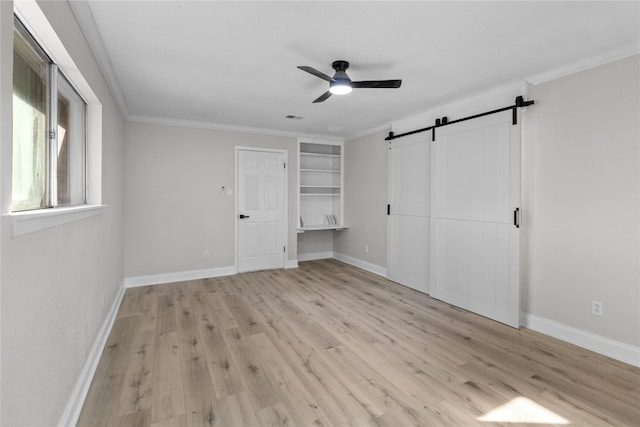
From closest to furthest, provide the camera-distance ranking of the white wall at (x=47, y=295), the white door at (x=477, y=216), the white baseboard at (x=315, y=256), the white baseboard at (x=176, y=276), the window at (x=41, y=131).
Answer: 1. the white wall at (x=47, y=295)
2. the window at (x=41, y=131)
3. the white door at (x=477, y=216)
4. the white baseboard at (x=176, y=276)
5. the white baseboard at (x=315, y=256)

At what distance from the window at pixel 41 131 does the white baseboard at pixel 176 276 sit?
7.82ft

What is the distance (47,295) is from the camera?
144cm

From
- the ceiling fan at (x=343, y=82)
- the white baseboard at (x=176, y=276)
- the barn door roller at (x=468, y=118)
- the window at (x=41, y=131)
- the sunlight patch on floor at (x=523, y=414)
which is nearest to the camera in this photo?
the window at (x=41, y=131)

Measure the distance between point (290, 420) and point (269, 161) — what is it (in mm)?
4204

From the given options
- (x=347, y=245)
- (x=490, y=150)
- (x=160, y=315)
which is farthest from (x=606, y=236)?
(x=160, y=315)

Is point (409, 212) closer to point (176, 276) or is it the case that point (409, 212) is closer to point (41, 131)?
point (176, 276)

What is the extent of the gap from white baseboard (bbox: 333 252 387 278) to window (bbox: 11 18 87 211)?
4.09m

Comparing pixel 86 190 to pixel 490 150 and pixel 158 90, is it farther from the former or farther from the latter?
pixel 490 150

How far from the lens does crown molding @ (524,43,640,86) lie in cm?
241

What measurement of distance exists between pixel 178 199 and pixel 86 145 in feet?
7.12

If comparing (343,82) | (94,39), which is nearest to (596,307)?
(343,82)

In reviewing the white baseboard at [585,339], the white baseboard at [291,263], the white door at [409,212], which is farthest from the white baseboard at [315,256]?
the white baseboard at [585,339]

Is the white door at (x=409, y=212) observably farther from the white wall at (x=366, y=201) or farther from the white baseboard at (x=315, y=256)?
the white baseboard at (x=315, y=256)

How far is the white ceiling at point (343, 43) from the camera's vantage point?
6.46ft
